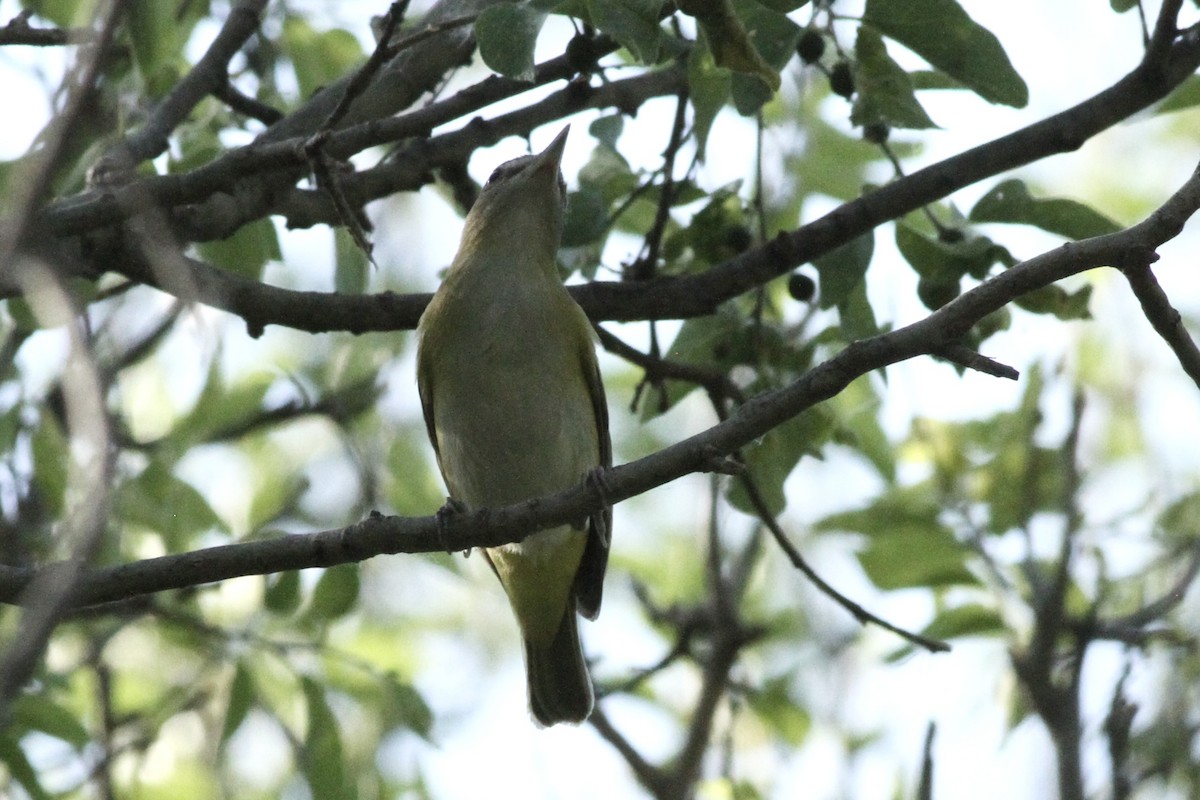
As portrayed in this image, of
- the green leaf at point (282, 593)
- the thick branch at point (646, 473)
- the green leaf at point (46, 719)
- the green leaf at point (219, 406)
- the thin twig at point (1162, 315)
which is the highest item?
the green leaf at point (219, 406)

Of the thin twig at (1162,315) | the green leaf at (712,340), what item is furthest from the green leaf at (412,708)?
the thin twig at (1162,315)

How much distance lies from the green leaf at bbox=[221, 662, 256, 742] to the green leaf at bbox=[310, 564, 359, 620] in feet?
0.44

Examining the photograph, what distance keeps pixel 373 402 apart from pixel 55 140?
576 cm

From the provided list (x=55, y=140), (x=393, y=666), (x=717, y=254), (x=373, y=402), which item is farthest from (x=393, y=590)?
(x=55, y=140)

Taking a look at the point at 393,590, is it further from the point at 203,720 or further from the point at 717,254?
the point at 717,254

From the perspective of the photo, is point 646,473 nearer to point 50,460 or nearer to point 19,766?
point 19,766

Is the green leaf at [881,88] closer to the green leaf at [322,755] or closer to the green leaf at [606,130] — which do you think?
the green leaf at [606,130]

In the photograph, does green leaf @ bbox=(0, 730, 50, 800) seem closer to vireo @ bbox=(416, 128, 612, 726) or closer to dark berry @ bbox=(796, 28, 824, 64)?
vireo @ bbox=(416, 128, 612, 726)

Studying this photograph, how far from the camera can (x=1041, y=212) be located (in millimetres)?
4824

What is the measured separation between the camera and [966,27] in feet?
14.2

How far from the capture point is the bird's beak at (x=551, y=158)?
6473 millimetres

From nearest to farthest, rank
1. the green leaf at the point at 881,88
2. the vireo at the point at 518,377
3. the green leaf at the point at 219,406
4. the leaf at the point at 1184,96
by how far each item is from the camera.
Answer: the green leaf at the point at 881,88, the leaf at the point at 1184,96, the vireo at the point at 518,377, the green leaf at the point at 219,406

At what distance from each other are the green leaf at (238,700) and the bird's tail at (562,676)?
5.86 feet

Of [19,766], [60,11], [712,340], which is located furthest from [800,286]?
[19,766]
